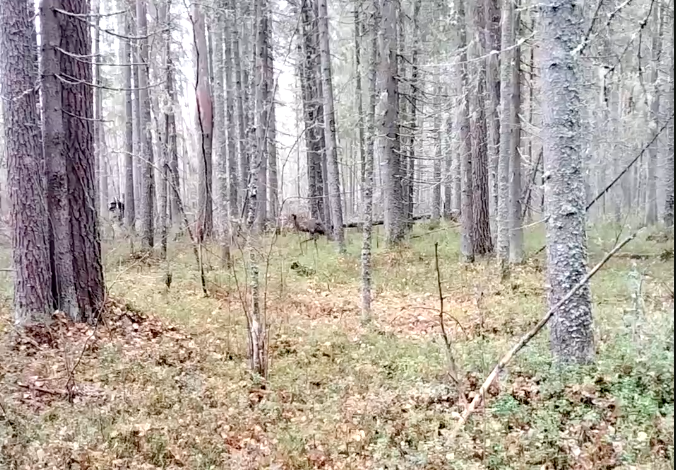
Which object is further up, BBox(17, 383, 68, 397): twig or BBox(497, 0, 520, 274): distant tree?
BBox(497, 0, 520, 274): distant tree

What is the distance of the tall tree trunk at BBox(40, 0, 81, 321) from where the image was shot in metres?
6.78

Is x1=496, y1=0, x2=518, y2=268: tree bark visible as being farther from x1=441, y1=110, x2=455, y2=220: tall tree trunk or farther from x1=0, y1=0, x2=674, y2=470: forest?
x1=441, y1=110, x2=455, y2=220: tall tree trunk

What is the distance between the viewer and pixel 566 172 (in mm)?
4863

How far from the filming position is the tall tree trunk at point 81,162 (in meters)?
7.02

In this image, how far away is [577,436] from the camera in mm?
3740

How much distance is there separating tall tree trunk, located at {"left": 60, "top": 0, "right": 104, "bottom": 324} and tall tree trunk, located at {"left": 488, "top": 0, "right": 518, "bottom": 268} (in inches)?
242

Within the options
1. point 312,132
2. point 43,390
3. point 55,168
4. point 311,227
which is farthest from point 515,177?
point 43,390

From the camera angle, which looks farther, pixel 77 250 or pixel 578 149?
pixel 77 250

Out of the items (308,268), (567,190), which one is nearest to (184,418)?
(567,190)

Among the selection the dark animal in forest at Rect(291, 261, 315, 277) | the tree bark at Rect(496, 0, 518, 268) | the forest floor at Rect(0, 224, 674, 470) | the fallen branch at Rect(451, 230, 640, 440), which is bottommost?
the forest floor at Rect(0, 224, 674, 470)

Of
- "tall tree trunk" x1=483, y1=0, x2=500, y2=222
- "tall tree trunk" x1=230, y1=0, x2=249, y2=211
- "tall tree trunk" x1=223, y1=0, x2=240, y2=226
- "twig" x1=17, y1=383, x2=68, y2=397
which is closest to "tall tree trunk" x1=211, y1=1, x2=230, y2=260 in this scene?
"tall tree trunk" x1=223, y1=0, x2=240, y2=226

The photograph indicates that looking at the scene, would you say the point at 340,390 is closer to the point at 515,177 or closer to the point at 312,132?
the point at 515,177

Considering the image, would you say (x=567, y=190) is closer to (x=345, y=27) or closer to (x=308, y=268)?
(x=308, y=268)

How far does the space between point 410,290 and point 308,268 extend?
2460 mm
